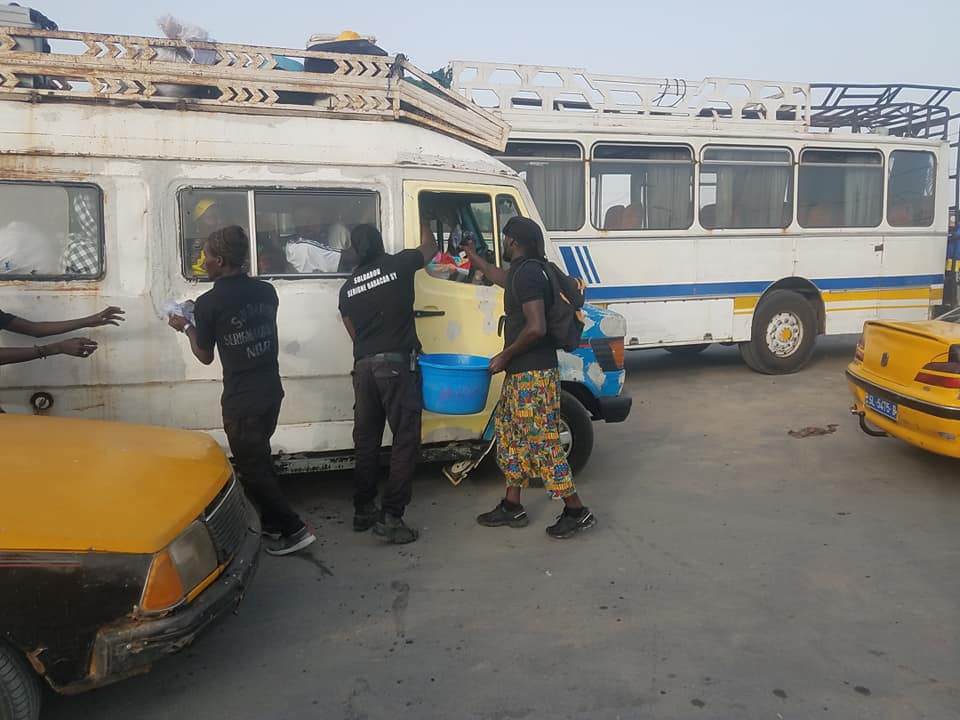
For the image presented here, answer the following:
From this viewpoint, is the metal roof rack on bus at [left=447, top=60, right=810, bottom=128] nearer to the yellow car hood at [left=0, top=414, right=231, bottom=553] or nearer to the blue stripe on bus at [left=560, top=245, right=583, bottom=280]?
A: the blue stripe on bus at [left=560, top=245, right=583, bottom=280]

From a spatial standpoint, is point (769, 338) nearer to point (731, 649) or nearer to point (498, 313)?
point (498, 313)

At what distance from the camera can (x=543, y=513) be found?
4.99 m

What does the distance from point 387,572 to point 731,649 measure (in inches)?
70.2

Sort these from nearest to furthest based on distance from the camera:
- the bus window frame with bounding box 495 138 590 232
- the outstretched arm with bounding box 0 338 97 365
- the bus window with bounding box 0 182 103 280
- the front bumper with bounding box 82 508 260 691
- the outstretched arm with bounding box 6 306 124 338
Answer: the front bumper with bounding box 82 508 260 691 < the outstretched arm with bounding box 0 338 97 365 < the outstretched arm with bounding box 6 306 124 338 < the bus window with bounding box 0 182 103 280 < the bus window frame with bounding box 495 138 590 232

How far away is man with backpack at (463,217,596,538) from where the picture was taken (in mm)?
4258

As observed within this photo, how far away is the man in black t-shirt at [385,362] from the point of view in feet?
14.1

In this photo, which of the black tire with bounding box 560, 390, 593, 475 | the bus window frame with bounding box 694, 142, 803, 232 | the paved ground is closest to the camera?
the paved ground

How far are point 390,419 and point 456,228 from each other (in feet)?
5.23

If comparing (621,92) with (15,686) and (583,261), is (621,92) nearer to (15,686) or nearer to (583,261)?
(583,261)

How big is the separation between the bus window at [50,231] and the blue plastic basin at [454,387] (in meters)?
1.99

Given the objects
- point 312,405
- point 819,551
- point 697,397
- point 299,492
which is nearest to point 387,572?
point 312,405

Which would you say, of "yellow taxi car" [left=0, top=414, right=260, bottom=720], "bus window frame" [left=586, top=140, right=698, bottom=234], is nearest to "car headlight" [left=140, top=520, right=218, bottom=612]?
"yellow taxi car" [left=0, top=414, right=260, bottom=720]

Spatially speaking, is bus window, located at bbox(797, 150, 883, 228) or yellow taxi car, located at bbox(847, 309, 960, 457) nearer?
yellow taxi car, located at bbox(847, 309, 960, 457)

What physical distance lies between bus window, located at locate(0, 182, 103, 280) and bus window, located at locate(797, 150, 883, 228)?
820cm
